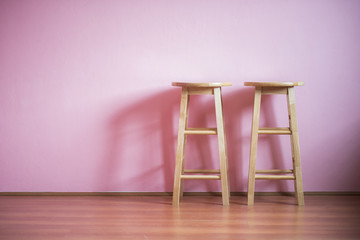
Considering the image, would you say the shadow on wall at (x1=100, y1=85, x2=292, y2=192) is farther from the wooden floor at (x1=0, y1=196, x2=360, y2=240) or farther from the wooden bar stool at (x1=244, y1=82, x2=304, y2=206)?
the wooden bar stool at (x1=244, y1=82, x2=304, y2=206)

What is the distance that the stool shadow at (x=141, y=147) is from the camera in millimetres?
2674

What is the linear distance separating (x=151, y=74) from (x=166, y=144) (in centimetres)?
52

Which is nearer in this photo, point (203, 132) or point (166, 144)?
point (203, 132)

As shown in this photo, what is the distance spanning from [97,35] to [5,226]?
4.75 feet

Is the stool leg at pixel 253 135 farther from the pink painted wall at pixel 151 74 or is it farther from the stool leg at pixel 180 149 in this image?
the stool leg at pixel 180 149

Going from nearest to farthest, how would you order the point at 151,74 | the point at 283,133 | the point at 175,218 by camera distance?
the point at 175,218 < the point at 283,133 < the point at 151,74

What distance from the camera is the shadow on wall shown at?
2.67 m

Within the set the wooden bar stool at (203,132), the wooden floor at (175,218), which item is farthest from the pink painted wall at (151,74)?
the wooden bar stool at (203,132)

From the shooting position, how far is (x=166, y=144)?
268cm

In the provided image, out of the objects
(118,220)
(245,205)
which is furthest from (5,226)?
(245,205)

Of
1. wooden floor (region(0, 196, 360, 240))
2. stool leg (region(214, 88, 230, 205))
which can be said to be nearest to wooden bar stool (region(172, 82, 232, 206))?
stool leg (region(214, 88, 230, 205))

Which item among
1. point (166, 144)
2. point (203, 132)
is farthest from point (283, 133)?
point (166, 144)

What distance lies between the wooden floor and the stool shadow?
0.13 metres

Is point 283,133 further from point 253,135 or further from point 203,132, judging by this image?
point 203,132
